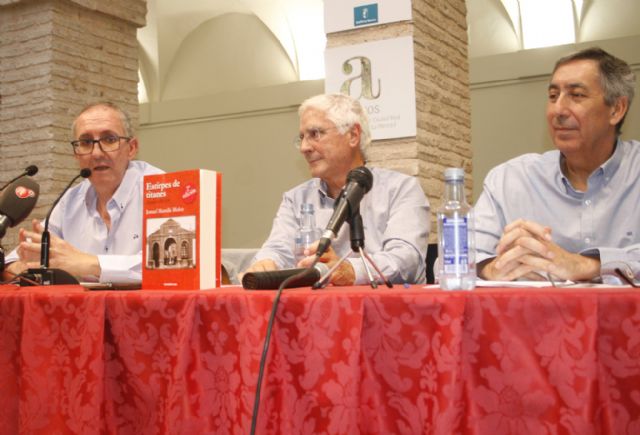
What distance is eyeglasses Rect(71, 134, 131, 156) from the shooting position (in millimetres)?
2809

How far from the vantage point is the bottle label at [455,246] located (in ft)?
4.53

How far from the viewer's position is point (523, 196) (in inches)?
90.7

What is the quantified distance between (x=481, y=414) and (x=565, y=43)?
9.52 meters

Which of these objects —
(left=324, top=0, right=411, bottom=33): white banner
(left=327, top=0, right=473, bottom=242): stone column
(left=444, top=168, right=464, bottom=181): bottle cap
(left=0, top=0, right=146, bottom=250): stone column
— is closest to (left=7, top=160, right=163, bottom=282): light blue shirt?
(left=444, top=168, right=464, bottom=181): bottle cap

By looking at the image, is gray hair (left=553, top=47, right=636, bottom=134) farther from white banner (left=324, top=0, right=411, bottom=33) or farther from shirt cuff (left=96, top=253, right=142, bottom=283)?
white banner (left=324, top=0, right=411, bottom=33)

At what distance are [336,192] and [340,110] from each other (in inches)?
13.4

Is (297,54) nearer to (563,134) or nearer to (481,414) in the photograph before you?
(563,134)

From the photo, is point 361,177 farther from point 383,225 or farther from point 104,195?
point 104,195

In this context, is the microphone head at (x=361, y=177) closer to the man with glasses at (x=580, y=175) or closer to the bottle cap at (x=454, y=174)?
the bottle cap at (x=454, y=174)

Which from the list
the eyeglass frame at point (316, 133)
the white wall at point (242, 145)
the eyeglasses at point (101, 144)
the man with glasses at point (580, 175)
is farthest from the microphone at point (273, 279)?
the white wall at point (242, 145)

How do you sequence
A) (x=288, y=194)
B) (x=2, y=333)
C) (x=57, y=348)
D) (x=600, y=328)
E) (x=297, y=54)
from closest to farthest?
(x=600, y=328) < (x=57, y=348) < (x=2, y=333) < (x=288, y=194) < (x=297, y=54)

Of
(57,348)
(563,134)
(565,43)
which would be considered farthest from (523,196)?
(565,43)

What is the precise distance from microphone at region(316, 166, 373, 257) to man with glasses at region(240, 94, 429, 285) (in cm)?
79

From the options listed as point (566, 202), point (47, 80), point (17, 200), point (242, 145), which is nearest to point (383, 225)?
point (566, 202)
